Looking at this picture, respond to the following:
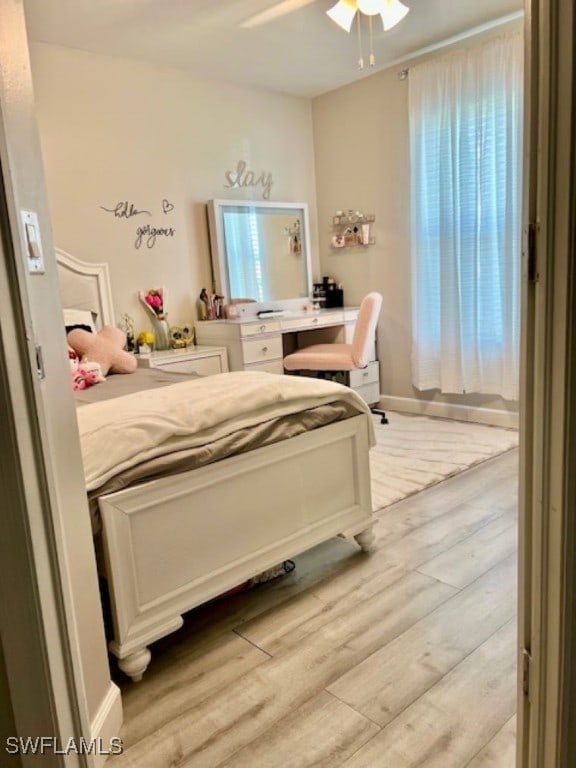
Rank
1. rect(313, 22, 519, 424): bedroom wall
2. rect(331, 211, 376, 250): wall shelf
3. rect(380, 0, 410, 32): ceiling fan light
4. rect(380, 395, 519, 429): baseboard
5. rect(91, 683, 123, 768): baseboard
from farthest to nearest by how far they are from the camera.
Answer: rect(331, 211, 376, 250): wall shelf
rect(313, 22, 519, 424): bedroom wall
rect(380, 395, 519, 429): baseboard
rect(380, 0, 410, 32): ceiling fan light
rect(91, 683, 123, 768): baseboard

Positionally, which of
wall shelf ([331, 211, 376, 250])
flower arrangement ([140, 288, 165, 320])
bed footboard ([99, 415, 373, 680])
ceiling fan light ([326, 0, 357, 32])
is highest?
ceiling fan light ([326, 0, 357, 32])

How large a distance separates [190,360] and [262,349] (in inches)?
19.6

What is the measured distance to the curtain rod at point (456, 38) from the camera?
3326 millimetres

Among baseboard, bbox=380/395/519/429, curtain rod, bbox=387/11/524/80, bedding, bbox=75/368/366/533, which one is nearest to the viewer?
bedding, bbox=75/368/366/533

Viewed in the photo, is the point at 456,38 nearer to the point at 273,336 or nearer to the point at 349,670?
the point at 273,336

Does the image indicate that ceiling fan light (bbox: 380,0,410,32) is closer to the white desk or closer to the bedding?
the white desk

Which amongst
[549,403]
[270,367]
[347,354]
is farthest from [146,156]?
[549,403]

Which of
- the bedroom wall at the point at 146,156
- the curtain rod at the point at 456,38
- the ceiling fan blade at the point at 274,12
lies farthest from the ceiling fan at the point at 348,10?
the bedroom wall at the point at 146,156

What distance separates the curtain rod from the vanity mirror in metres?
1.21

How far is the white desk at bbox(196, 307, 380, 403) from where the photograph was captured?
368cm

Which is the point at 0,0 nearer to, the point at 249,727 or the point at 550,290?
the point at 550,290

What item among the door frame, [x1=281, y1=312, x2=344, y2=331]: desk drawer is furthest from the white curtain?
the door frame

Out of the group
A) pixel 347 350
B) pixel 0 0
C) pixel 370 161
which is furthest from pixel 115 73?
pixel 0 0

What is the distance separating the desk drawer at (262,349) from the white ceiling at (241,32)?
1872mm
